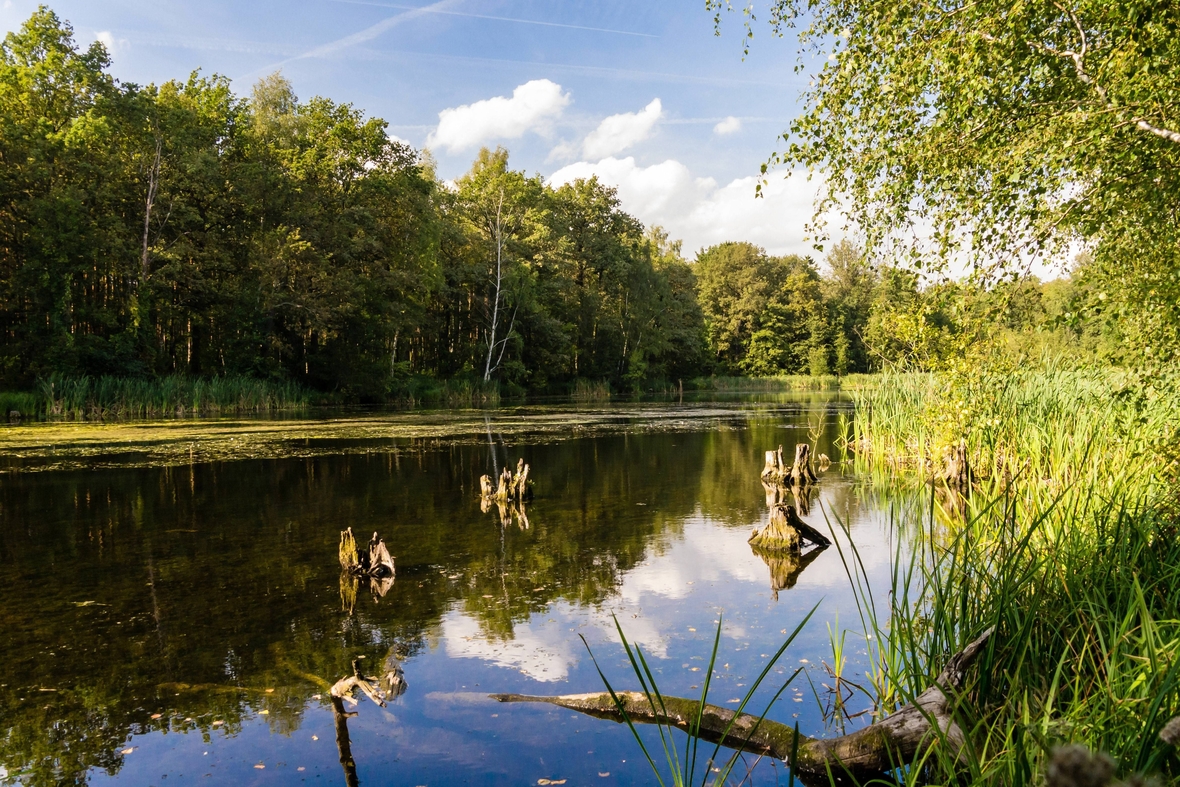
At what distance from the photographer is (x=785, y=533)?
277 inches

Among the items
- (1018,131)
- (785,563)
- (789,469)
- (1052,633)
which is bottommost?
(785,563)

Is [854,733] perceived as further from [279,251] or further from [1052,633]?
[279,251]

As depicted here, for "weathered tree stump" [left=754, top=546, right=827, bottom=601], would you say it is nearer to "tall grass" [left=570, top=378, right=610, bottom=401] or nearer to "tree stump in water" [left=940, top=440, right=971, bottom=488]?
"tree stump in water" [left=940, top=440, right=971, bottom=488]

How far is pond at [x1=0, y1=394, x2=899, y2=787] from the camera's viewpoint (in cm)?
344

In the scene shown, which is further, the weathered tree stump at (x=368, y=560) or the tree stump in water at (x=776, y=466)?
the tree stump in water at (x=776, y=466)

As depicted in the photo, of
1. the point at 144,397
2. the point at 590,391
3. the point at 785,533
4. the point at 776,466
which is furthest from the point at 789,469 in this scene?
the point at 590,391

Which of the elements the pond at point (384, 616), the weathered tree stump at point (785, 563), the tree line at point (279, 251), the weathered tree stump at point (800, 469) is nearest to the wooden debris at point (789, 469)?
the weathered tree stump at point (800, 469)

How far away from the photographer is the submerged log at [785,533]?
276 inches

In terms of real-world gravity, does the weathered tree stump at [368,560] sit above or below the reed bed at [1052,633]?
below

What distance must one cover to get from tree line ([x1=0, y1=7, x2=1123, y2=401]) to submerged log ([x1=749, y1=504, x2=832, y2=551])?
8.95 feet

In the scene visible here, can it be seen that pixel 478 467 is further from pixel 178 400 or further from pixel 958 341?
pixel 178 400

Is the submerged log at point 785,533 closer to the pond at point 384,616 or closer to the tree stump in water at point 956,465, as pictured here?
the pond at point 384,616

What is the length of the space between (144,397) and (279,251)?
7.88 m

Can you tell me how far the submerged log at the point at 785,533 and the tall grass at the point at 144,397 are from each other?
2030cm
